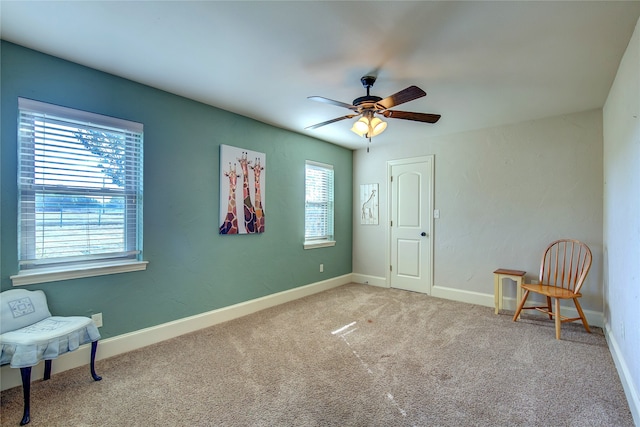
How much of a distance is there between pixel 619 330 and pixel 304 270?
3.28m

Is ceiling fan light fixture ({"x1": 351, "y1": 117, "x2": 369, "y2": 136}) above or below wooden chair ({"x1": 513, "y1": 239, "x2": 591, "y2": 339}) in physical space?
above

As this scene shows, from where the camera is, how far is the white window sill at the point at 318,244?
4.44 metres

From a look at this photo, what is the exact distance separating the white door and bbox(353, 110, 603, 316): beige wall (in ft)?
0.42

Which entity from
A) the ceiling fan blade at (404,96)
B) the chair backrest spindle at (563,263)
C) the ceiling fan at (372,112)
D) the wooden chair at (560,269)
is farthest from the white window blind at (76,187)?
the chair backrest spindle at (563,263)

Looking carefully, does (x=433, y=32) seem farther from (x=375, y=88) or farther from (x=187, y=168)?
(x=187, y=168)

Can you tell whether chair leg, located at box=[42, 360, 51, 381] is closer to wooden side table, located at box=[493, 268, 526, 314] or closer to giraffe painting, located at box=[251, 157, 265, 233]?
giraffe painting, located at box=[251, 157, 265, 233]

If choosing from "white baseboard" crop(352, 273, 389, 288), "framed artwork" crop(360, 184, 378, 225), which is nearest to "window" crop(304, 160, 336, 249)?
"framed artwork" crop(360, 184, 378, 225)

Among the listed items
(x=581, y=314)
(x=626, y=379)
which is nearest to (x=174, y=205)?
(x=626, y=379)

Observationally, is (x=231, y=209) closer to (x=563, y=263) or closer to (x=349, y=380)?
(x=349, y=380)

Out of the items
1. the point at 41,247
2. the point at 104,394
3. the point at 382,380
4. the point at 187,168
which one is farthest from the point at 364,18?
the point at 104,394

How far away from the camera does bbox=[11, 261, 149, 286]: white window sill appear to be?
7.02 feet

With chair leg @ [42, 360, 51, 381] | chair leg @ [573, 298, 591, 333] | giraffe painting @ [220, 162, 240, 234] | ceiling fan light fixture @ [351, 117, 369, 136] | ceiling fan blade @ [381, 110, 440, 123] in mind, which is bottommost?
chair leg @ [42, 360, 51, 381]

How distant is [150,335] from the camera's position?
2756mm

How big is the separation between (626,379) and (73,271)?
405 cm
